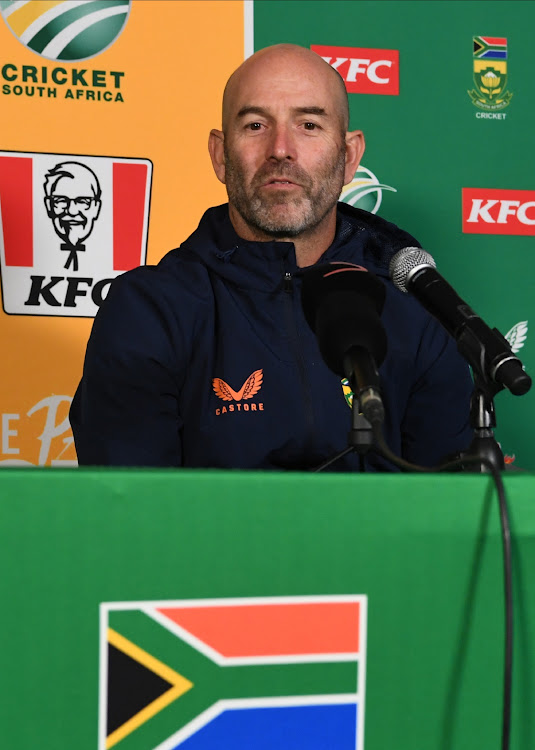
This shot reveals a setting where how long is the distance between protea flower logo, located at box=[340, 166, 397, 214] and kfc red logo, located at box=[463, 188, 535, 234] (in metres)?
0.17

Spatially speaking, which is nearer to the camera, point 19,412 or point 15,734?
point 15,734

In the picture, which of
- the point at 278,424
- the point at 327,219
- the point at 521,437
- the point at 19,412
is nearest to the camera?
the point at 278,424

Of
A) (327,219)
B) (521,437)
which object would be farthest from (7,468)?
(521,437)

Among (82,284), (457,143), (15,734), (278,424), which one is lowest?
(15,734)

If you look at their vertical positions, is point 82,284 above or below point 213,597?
above

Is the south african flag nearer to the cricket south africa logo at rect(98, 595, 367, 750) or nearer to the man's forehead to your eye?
the man's forehead

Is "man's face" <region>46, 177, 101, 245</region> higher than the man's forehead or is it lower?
lower

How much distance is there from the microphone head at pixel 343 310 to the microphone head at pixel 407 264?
4 centimetres

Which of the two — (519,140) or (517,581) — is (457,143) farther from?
(517,581)

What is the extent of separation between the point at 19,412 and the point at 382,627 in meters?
1.39

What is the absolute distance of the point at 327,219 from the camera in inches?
58.1

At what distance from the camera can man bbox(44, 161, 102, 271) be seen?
1.82 meters

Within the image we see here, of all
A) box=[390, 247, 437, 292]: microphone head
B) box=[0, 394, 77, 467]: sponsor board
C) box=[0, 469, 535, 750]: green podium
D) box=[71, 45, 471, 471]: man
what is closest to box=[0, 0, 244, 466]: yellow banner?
box=[0, 394, 77, 467]: sponsor board

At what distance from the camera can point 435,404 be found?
1.42 metres
